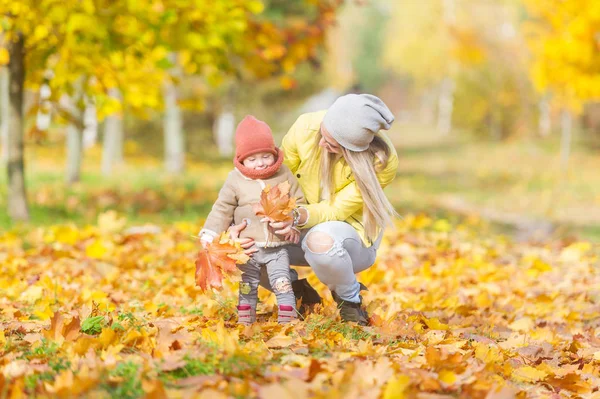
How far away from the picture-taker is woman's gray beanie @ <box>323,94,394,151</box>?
3395 mm

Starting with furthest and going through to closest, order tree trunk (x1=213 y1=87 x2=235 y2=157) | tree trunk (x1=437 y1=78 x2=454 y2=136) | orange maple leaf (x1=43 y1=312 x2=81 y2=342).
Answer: tree trunk (x1=437 y1=78 x2=454 y2=136) < tree trunk (x1=213 y1=87 x2=235 y2=157) < orange maple leaf (x1=43 y1=312 x2=81 y2=342)

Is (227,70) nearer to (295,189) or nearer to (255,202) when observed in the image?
(295,189)

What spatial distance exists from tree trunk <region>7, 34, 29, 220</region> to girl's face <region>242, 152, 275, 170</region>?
15.5ft

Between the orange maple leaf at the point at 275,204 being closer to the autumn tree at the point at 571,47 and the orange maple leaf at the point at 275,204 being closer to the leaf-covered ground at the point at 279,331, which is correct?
the leaf-covered ground at the point at 279,331

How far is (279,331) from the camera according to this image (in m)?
3.26

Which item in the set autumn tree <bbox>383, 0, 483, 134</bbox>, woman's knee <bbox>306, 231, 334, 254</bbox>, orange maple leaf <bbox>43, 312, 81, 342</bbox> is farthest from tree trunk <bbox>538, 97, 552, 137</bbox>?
orange maple leaf <bbox>43, 312, 81, 342</bbox>

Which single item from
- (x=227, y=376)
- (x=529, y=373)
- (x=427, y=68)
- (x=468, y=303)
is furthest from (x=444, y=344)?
(x=427, y=68)

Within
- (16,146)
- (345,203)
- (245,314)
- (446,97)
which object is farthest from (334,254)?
(446,97)

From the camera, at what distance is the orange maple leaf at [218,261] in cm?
327

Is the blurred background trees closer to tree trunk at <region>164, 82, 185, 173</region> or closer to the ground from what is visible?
tree trunk at <region>164, 82, 185, 173</region>

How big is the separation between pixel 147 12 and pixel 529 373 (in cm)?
472

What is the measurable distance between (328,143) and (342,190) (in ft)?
0.88

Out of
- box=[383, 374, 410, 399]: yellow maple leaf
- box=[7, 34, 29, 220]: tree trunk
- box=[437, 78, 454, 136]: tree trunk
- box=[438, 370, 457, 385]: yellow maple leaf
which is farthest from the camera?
box=[437, 78, 454, 136]: tree trunk

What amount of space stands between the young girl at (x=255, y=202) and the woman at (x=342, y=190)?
0.26 ft
